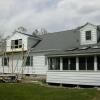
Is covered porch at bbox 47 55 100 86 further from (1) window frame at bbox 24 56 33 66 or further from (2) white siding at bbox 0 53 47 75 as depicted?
(1) window frame at bbox 24 56 33 66

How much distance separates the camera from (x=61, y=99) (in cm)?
1861

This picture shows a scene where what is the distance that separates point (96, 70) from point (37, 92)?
5859 mm

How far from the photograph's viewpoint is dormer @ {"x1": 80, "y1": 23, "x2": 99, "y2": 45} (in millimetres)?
28648

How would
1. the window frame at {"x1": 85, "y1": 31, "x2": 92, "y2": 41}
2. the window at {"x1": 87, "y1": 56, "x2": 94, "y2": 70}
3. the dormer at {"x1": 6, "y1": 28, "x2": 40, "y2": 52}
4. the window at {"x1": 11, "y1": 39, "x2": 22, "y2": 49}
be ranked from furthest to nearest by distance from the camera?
the window at {"x1": 11, "y1": 39, "x2": 22, "y2": 49}
the dormer at {"x1": 6, "y1": 28, "x2": 40, "y2": 52}
the window frame at {"x1": 85, "y1": 31, "x2": 92, "y2": 41}
the window at {"x1": 87, "y1": 56, "x2": 94, "y2": 70}

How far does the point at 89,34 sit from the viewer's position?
95.7 feet

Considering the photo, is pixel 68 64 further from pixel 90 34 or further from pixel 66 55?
pixel 90 34

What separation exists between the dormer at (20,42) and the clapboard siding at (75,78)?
29.1 feet

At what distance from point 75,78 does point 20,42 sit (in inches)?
512

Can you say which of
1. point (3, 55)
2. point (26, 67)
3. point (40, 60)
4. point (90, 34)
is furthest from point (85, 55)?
point (3, 55)

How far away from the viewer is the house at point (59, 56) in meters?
25.0

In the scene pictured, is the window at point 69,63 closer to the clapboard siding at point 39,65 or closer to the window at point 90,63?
the window at point 90,63

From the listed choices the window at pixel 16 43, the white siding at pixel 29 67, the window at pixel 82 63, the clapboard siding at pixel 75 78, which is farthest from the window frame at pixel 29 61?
the window at pixel 82 63

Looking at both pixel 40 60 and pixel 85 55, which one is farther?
pixel 40 60

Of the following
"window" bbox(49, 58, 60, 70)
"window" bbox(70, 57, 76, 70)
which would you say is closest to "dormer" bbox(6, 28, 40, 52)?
"window" bbox(49, 58, 60, 70)
